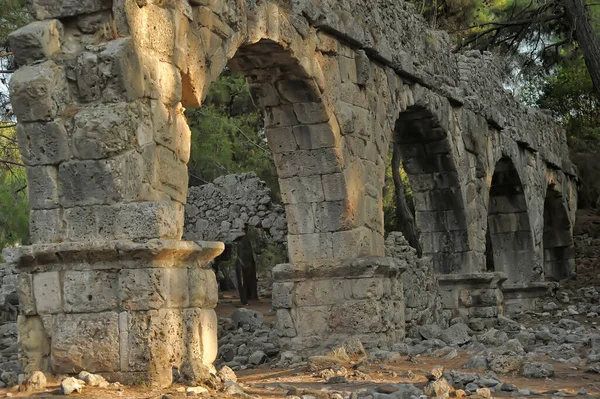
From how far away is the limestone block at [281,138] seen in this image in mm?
9508

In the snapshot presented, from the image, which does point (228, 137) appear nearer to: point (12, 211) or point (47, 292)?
point (12, 211)

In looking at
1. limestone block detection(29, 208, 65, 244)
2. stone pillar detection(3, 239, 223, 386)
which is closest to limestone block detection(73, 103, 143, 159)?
limestone block detection(29, 208, 65, 244)

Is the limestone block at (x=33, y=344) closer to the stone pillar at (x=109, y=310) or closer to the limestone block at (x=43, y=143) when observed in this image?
the stone pillar at (x=109, y=310)

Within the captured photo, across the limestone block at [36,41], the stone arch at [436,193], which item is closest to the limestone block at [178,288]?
the limestone block at [36,41]

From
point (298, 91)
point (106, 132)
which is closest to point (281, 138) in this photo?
point (298, 91)

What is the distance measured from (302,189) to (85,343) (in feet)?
13.9

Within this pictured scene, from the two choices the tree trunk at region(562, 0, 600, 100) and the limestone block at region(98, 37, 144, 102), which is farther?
the tree trunk at region(562, 0, 600, 100)

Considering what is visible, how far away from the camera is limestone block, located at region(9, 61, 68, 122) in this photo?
6.06 metres

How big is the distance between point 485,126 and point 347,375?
8.08 metres

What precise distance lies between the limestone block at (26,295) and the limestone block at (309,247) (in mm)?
4098

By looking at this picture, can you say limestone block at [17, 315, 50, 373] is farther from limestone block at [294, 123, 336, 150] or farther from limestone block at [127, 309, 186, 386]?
limestone block at [294, 123, 336, 150]

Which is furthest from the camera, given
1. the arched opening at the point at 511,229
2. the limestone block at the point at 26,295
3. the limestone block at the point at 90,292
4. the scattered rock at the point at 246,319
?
the arched opening at the point at 511,229

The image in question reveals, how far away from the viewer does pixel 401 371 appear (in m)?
8.15

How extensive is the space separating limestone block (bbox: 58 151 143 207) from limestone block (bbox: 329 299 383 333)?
Answer: 404cm
